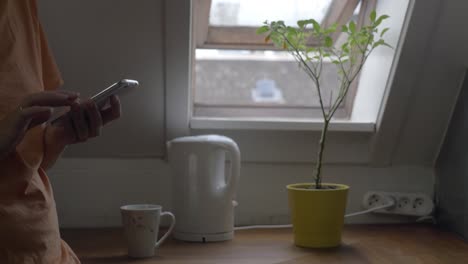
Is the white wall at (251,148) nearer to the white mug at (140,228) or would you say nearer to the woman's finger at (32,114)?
the white mug at (140,228)

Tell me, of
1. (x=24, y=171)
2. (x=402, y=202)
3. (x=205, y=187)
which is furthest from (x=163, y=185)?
(x=24, y=171)

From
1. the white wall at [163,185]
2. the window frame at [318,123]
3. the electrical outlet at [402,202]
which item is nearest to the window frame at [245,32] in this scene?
the window frame at [318,123]

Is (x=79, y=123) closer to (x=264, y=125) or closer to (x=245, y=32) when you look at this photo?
(x=264, y=125)

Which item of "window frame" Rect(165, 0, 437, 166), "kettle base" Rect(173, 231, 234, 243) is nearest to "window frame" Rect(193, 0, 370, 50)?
"window frame" Rect(165, 0, 437, 166)

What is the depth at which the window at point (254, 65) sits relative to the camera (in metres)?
2.02

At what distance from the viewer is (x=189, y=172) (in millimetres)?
1639

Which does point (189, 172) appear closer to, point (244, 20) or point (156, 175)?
point (156, 175)

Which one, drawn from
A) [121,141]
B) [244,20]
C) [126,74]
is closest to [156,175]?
[121,141]

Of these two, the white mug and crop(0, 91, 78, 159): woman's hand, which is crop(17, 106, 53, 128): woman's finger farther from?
the white mug

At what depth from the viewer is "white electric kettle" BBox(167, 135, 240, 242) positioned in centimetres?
162

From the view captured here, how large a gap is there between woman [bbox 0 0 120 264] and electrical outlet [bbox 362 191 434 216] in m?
1.07

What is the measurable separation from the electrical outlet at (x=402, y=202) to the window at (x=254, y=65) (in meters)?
0.32

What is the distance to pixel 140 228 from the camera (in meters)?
1.41

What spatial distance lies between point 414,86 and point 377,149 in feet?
0.76
